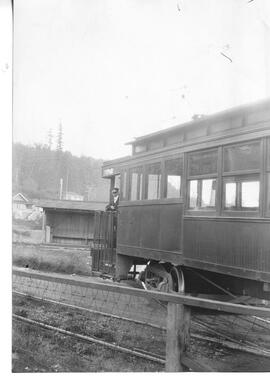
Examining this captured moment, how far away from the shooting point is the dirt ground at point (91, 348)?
331cm

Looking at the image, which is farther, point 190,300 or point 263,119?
point 263,119

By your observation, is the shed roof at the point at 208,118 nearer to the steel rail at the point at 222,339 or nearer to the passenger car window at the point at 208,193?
the passenger car window at the point at 208,193

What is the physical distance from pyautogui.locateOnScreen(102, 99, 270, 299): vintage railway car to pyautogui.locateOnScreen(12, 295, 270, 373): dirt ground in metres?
1.08

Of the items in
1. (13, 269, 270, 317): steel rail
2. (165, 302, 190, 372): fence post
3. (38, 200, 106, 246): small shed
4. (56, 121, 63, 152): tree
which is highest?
(56, 121, 63, 152): tree

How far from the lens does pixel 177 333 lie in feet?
10.3

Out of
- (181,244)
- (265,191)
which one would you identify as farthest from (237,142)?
(181,244)

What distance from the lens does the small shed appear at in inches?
728

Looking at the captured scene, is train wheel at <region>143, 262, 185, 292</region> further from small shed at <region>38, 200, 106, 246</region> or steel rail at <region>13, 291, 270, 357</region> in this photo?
small shed at <region>38, 200, 106, 246</region>

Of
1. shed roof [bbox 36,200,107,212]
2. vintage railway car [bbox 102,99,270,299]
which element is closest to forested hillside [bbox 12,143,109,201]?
vintage railway car [bbox 102,99,270,299]

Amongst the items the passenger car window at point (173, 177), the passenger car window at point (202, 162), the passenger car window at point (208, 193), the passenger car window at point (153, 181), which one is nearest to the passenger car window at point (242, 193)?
the passenger car window at point (208, 193)

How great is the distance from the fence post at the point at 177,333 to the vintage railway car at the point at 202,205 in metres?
1.84

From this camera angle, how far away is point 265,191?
487 cm
